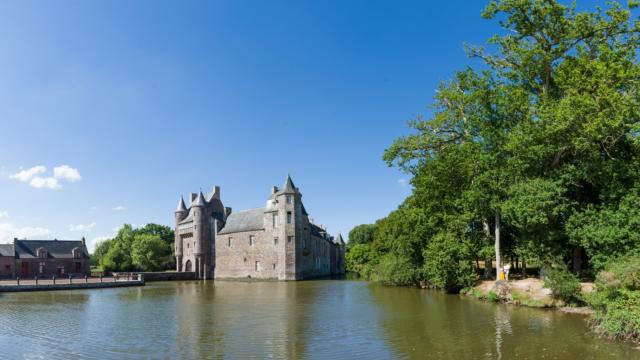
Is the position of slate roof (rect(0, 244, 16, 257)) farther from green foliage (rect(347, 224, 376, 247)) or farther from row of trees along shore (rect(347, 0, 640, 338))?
green foliage (rect(347, 224, 376, 247))

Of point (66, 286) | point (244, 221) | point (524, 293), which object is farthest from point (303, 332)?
point (244, 221)

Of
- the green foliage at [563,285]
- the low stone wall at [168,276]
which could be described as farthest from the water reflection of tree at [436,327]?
the low stone wall at [168,276]

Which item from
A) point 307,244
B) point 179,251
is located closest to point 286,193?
point 307,244

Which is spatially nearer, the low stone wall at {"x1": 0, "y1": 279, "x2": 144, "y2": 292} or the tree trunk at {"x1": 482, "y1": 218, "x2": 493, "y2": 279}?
the tree trunk at {"x1": 482, "y1": 218, "x2": 493, "y2": 279}

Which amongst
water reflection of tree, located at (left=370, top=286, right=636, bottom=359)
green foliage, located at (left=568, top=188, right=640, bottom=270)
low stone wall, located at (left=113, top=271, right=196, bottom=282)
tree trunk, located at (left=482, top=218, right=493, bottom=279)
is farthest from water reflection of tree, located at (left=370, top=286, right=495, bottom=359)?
low stone wall, located at (left=113, top=271, right=196, bottom=282)

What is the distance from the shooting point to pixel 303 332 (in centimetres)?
1653

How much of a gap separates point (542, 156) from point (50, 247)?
193ft

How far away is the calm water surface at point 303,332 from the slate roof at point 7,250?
36.1 metres

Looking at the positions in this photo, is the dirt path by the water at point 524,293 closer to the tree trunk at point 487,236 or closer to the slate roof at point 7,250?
the tree trunk at point 487,236

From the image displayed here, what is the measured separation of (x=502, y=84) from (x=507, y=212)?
7.94 m

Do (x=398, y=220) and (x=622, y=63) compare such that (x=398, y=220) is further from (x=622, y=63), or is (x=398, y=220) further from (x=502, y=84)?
(x=622, y=63)

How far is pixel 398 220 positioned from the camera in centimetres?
3822

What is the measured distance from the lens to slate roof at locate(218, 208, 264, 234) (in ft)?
188

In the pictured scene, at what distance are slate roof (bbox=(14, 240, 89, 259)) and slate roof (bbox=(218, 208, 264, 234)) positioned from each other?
19029 millimetres
